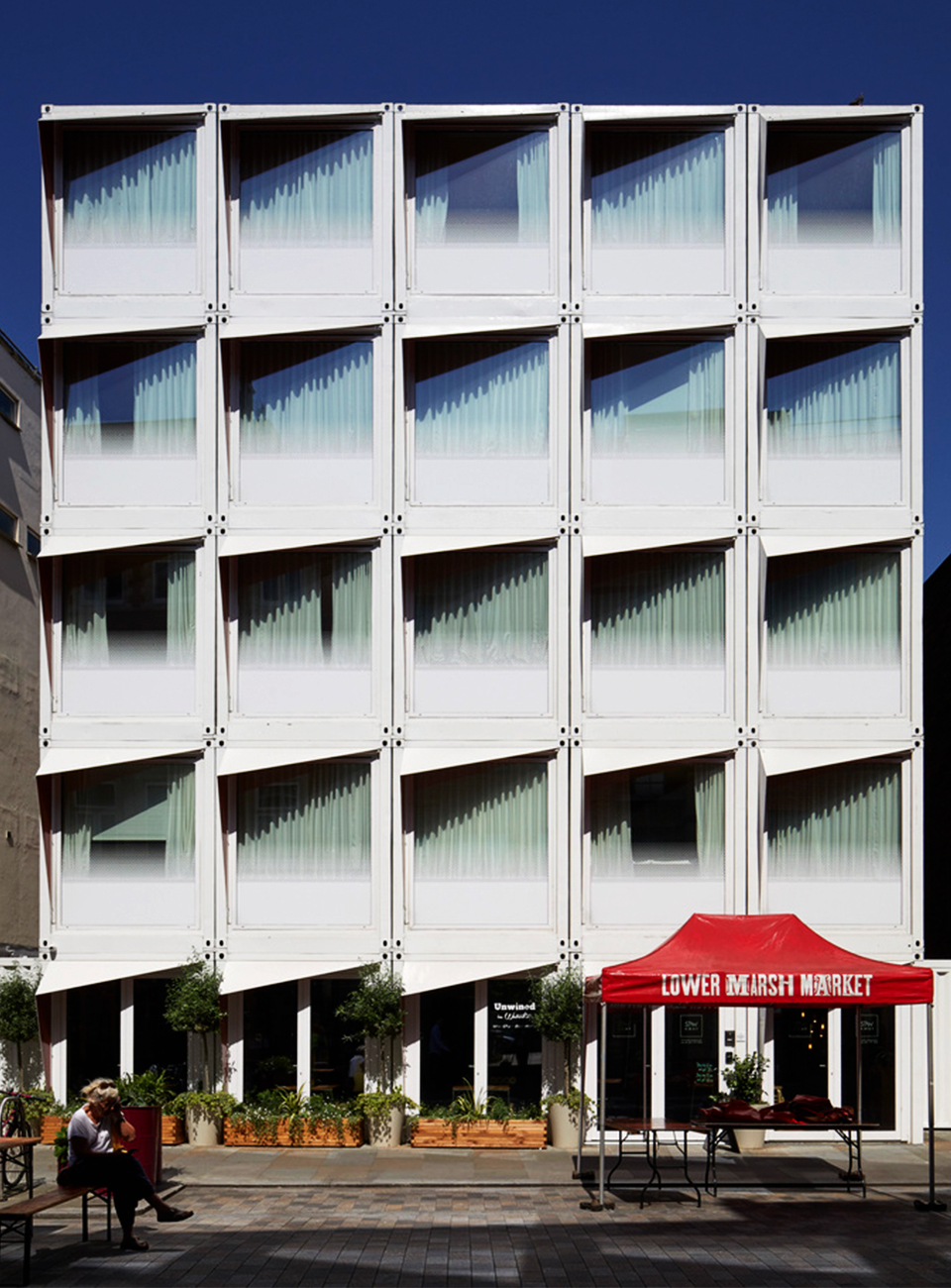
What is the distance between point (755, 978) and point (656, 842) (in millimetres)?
6050

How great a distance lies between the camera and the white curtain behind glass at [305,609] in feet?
77.0

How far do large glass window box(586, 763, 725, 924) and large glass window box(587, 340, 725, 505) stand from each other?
450 cm

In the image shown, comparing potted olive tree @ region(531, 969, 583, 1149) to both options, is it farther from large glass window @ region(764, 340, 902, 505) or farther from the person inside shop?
large glass window @ region(764, 340, 902, 505)

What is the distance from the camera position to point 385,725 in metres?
23.1

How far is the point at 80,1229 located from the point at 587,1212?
5.68m

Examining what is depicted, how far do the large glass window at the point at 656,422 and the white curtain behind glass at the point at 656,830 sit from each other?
176 inches

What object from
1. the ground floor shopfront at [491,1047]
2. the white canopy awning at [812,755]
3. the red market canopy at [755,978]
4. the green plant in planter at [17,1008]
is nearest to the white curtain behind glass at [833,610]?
the white canopy awning at [812,755]

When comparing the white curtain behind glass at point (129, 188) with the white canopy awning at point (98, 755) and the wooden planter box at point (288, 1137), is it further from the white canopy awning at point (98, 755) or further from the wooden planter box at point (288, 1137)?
the wooden planter box at point (288, 1137)

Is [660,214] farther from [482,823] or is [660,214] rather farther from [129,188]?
[482,823]

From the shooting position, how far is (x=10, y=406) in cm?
2977

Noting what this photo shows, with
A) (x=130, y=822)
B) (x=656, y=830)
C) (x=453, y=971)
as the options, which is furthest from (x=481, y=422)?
(x=453, y=971)

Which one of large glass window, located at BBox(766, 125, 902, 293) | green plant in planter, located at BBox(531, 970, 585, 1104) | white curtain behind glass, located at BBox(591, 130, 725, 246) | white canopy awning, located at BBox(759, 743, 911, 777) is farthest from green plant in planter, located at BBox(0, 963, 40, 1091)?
large glass window, located at BBox(766, 125, 902, 293)

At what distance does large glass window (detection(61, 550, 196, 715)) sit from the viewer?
23.4m

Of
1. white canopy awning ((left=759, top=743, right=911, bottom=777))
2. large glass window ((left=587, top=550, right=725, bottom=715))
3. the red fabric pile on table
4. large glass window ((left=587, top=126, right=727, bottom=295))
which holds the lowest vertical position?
the red fabric pile on table
